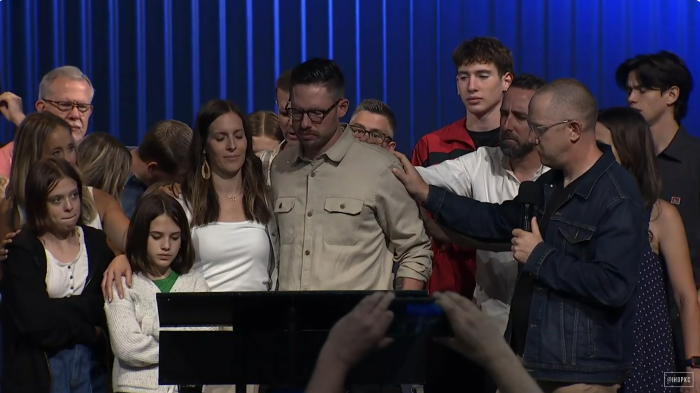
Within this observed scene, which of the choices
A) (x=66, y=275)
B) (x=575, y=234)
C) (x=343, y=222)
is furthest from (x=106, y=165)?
(x=575, y=234)

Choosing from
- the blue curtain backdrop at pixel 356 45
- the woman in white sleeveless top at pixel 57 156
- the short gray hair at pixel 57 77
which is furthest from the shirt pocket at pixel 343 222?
the blue curtain backdrop at pixel 356 45

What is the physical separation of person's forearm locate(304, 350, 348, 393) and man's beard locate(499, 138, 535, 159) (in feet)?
7.22

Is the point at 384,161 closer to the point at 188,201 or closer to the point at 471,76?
the point at 188,201

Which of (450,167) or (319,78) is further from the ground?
(319,78)

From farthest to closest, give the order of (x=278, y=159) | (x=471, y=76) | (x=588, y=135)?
(x=471, y=76), (x=278, y=159), (x=588, y=135)

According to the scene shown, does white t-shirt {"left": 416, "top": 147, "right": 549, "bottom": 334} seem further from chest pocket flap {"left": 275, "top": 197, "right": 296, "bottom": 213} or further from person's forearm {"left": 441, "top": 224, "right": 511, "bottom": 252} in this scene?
chest pocket flap {"left": 275, "top": 197, "right": 296, "bottom": 213}

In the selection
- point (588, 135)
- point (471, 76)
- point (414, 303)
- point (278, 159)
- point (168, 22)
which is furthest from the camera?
point (168, 22)

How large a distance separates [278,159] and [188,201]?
1.15 ft

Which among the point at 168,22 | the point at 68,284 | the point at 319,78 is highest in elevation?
the point at 168,22

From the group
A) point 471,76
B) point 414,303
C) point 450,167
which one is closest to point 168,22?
point 471,76

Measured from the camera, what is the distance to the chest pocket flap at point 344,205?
3318 mm

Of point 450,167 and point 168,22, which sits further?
point 168,22

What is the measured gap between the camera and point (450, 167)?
12.2 ft

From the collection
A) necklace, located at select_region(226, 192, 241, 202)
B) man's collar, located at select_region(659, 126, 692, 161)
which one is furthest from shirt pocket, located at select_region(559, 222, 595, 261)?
man's collar, located at select_region(659, 126, 692, 161)
